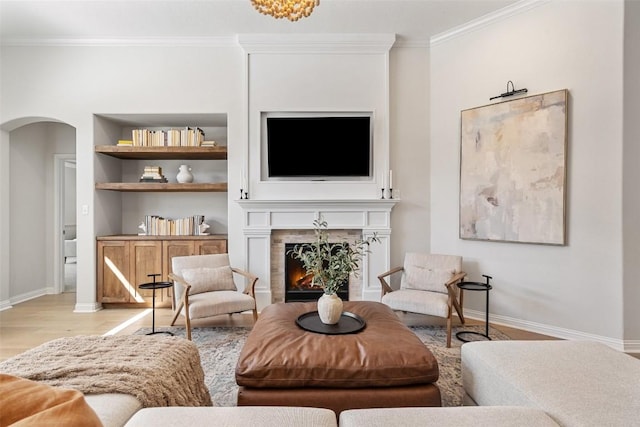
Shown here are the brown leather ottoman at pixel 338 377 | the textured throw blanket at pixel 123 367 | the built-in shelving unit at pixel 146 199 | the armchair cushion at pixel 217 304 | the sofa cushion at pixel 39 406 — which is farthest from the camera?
the built-in shelving unit at pixel 146 199

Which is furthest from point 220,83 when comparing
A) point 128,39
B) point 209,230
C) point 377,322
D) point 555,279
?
point 555,279

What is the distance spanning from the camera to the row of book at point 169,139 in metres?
4.14

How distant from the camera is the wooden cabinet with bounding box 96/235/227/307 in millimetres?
4027

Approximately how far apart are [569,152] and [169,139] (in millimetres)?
4609

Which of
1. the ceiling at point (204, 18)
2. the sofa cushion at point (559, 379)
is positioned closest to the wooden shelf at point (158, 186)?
the ceiling at point (204, 18)

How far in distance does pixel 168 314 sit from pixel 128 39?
138 inches

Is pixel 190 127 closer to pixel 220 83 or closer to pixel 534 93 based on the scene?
pixel 220 83

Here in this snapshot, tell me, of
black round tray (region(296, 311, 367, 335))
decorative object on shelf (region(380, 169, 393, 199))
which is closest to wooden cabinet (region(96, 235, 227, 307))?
black round tray (region(296, 311, 367, 335))

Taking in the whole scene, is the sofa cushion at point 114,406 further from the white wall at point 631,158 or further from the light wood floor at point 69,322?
the white wall at point 631,158

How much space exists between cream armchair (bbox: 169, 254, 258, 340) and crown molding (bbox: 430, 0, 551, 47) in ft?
12.1

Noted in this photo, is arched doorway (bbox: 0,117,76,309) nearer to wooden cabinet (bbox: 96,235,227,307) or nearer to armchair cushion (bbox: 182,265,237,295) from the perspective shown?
wooden cabinet (bbox: 96,235,227,307)

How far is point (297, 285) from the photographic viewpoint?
4137 mm

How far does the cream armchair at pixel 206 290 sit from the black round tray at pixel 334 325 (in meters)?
1.05

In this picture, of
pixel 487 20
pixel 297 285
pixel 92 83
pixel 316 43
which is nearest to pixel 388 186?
pixel 297 285
